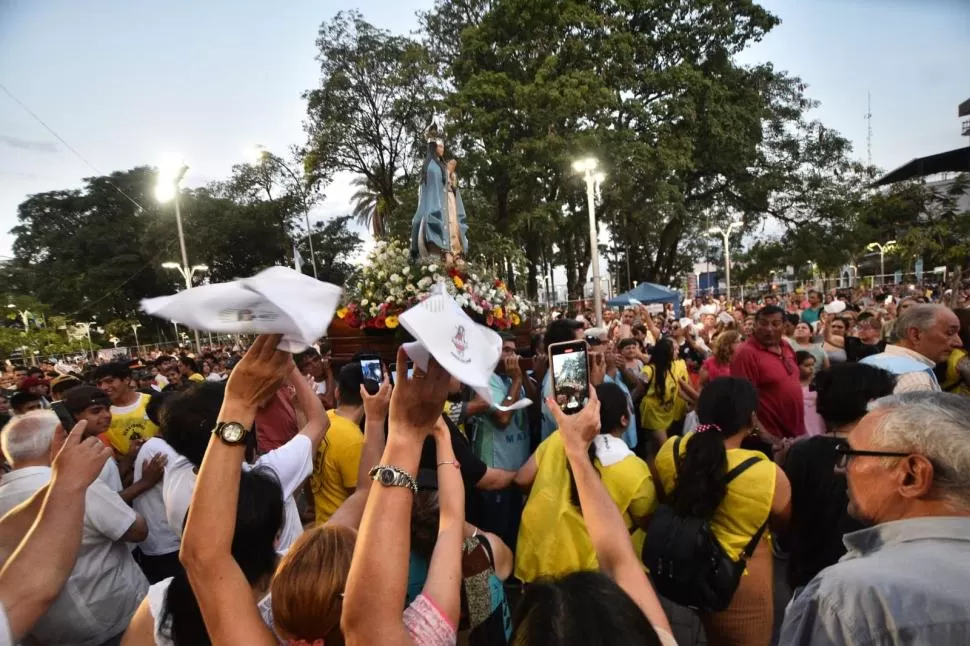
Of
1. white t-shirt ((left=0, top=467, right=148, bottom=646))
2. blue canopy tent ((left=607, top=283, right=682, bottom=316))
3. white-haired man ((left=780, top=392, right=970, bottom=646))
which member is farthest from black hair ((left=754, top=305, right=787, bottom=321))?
blue canopy tent ((left=607, top=283, right=682, bottom=316))

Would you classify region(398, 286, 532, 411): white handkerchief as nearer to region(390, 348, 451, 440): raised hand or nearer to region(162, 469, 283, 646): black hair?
region(390, 348, 451, 440): raised hand

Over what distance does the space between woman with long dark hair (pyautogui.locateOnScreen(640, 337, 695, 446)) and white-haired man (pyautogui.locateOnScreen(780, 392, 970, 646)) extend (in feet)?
11.5

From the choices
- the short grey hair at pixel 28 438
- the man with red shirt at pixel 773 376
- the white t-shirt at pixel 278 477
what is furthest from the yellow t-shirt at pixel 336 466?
the man with red shirt at pixel 773 376

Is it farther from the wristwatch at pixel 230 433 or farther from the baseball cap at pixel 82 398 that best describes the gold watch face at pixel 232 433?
the baseball cap at pixel 82 398

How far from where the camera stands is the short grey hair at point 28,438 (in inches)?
86.1

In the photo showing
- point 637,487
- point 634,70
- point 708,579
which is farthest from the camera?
point 634,70

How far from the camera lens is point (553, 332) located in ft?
12.8

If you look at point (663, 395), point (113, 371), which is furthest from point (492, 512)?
point (113, 371)

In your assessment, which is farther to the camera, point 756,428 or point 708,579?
point 756,428

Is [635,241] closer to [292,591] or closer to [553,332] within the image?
[553,332]

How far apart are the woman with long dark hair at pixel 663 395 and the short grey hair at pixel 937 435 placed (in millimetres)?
3546

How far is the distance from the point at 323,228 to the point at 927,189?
1739 inches

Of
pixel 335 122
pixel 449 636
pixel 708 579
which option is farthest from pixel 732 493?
pixel 335 122

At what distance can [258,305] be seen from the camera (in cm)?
108
